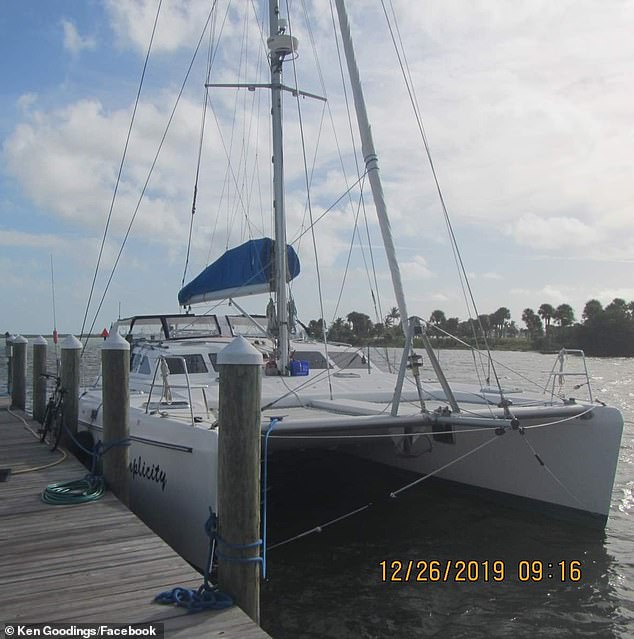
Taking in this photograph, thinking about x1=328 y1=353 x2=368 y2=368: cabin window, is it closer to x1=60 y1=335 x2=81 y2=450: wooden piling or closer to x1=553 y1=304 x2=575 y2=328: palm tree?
x1=60 y1=335 x2=81 y2=450: wooden piling

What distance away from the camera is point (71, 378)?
845cm

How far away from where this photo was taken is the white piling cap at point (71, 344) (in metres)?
8.41

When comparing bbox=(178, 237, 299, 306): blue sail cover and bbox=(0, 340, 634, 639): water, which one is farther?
bbox=(178, 237, 299, 306): blue sail cover

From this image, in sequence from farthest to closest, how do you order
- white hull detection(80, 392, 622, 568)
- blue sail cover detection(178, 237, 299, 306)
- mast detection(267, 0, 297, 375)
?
blue sail cover detection(178, 237, 299, 306) → mast detection(267, 0, 297, 375) → white hull detection(80, 392, 622, 568)

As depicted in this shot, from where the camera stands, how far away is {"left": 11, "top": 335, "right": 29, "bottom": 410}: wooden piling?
488 inches

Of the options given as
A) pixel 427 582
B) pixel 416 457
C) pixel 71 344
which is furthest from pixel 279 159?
pixel 427 582

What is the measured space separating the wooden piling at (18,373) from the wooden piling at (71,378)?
4.43 meters

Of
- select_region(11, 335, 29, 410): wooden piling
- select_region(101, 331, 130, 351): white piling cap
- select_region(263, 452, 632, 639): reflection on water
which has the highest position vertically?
select_region(101, 331, 130, 351): white piling cap

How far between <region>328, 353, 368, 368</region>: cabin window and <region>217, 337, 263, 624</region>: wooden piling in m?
6.85

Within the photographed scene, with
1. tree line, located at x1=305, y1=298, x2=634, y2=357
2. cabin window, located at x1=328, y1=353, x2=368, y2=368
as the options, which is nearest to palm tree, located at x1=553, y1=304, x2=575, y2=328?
tree line, located at x1=305, y1=298, x2=634, y2=357

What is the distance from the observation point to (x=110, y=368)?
6324mm

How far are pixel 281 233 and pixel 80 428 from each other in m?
4.07

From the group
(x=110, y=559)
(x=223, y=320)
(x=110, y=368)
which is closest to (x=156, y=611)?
(x=110, y=559)

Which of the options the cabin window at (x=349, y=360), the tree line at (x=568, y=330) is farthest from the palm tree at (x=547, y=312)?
the cabin window at (x=349, y=360)
